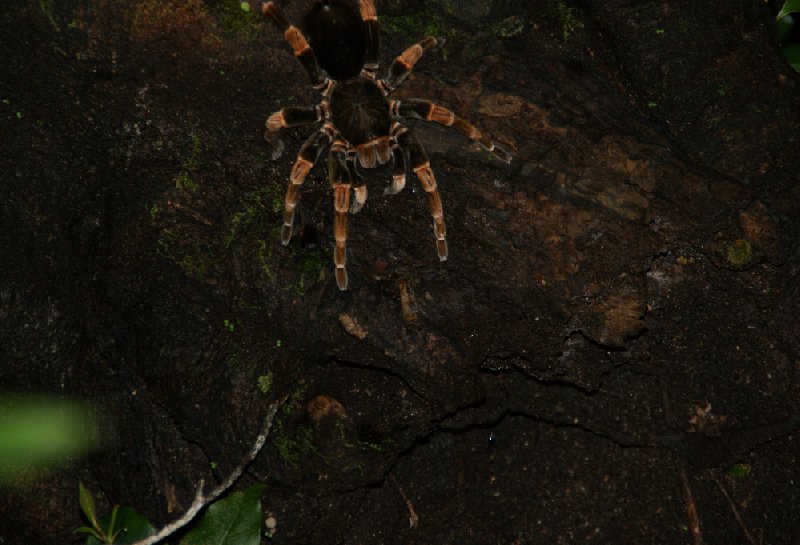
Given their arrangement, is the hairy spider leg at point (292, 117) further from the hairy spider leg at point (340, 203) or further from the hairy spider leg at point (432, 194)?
the hairy spider leg at point (432, 194)

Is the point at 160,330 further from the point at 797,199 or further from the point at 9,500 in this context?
the point at 797,199

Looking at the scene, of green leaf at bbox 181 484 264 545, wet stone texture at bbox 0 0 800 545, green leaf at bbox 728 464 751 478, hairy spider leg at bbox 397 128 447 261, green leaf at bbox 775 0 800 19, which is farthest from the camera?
green leaf at bbox 775 0 800 19

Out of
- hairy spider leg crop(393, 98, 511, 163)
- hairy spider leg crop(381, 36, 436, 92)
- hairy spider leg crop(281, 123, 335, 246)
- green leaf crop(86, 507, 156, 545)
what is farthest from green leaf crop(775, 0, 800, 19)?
green leaf crop(86, 507, 156, 545)

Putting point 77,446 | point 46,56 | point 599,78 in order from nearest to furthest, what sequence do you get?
point 46,56
point 77,446
point 599,78

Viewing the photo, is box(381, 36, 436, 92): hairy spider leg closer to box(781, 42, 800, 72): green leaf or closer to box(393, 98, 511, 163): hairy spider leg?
box(393, 98, 511, 163): hairy spider leg

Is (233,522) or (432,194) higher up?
(432,194)

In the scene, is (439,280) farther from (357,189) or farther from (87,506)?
(87,506)

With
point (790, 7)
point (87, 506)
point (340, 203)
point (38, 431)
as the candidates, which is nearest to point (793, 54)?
point (790, 7)

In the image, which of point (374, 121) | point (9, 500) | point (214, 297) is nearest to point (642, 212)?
point (374, 121)
